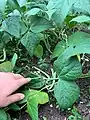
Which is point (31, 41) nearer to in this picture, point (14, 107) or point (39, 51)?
point (39, 51)

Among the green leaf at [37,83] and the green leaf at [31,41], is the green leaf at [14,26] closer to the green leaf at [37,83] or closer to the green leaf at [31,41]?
the green leaf at [31,41]

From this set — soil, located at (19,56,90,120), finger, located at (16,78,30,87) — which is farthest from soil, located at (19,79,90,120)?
finger, located at (16,78,30,87)

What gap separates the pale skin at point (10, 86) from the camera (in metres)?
1.01

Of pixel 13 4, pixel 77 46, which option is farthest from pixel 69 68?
pixel 13 4

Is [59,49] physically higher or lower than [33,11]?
lower

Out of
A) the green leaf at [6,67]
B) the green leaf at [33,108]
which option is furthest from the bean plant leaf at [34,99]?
the green leaf at [6,67]

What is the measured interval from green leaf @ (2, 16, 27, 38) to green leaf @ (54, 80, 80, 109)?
0.25m

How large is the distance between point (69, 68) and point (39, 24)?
0.73ft

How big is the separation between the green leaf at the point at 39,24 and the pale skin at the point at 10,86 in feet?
0.59

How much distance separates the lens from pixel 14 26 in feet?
3.59

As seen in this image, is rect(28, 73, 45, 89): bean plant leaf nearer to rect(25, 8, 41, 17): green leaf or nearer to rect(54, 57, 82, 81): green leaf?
rect(54, 57, 82, 81): green leaf

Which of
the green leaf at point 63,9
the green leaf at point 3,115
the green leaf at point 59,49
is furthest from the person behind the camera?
the green leaf at point 59,49

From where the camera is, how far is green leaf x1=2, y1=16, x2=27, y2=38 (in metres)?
1.08

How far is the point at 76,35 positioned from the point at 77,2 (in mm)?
202
